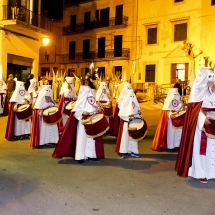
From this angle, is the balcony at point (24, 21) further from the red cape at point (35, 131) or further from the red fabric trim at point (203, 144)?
the red fabric trim at point (203, 144)

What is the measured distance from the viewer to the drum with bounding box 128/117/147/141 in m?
7.04

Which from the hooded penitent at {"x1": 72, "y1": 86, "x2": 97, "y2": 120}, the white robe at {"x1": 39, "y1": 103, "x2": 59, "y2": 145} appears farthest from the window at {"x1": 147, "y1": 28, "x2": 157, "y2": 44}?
the hooded penitent at {"x1": 72, "y1": 86, "x2": 97, "y2": 120}

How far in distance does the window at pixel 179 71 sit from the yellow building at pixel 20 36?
42.5ft

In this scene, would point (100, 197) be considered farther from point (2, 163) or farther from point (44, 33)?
point (44, 33)

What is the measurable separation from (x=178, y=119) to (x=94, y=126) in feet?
8.44

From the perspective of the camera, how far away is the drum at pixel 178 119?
789 centimetres

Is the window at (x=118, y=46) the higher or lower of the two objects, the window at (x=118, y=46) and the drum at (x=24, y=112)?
the higher

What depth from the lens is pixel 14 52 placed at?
18.4 metres

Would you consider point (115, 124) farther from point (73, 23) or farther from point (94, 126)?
point (73, 23)

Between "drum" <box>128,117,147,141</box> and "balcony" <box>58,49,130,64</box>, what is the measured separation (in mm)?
25516

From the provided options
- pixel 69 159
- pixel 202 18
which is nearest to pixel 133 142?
pixel 69 159

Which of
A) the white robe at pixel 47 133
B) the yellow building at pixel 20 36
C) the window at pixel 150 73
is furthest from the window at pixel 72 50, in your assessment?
the white robe at pixel 47 133

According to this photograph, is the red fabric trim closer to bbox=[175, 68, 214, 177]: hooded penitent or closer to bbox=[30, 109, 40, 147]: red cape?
bbox=[175, 68, 214, 177]: hooded penitent

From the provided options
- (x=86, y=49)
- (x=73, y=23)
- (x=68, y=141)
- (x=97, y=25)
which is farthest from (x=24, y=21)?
(x=73, y=23)
